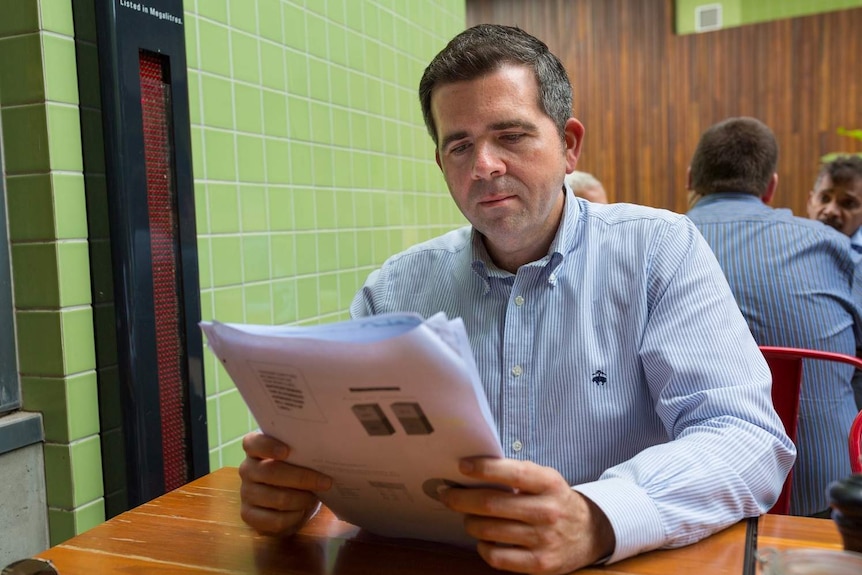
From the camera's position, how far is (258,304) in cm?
205

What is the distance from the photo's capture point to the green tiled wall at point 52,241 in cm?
145

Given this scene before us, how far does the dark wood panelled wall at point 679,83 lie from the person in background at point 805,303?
15.6 feet

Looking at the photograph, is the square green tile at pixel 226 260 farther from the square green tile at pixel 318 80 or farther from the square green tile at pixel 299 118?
the square green tile at pixel 318 80

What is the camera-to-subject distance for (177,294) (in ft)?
5.66

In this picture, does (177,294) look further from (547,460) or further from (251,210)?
(547,460)

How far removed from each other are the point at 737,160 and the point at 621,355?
141 centimetres

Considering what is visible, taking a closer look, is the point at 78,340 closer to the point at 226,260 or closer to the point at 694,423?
the point at 226,260

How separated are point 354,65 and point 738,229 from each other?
52.6 inches

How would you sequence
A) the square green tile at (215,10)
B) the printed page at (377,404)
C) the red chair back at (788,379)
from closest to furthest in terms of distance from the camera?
the printed page at (377,404) → the red chair back at (788,379) → the square green tile at (215,10)

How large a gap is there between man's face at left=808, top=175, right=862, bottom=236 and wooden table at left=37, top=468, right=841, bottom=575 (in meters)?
2.79

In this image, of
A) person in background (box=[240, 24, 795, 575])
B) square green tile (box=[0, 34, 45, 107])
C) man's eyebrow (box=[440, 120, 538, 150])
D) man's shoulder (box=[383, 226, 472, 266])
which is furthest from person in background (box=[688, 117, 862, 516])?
square green tile (box=[0, 34, 45, 107])

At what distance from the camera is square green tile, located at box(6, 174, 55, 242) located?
58.0 inches

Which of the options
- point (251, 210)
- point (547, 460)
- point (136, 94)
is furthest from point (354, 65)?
point (547, 460)

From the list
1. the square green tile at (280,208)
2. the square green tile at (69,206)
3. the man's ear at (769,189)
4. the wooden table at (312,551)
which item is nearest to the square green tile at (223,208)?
the square green tile at (280,208)
